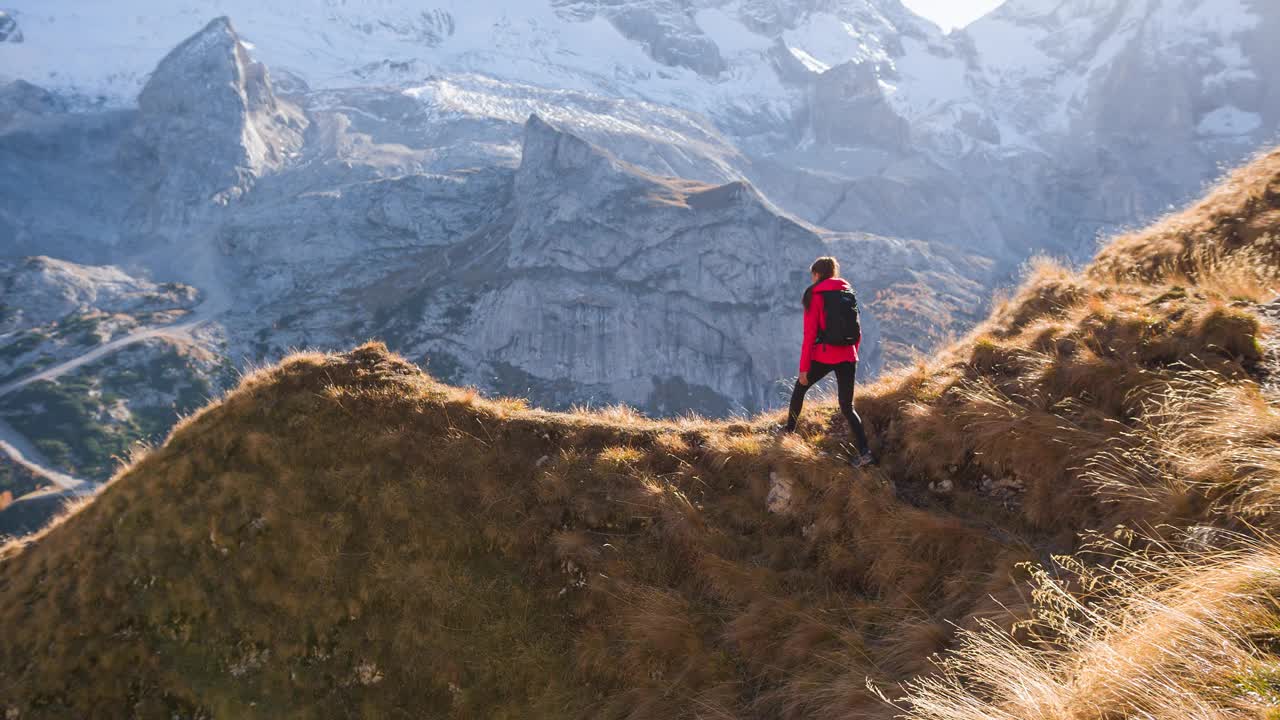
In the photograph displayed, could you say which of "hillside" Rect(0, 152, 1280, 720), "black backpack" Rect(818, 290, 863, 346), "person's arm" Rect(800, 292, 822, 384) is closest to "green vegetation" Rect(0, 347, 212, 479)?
"hillside" Rect(0, 152, 1280, 720)

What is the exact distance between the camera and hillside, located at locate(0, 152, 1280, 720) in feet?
19.3

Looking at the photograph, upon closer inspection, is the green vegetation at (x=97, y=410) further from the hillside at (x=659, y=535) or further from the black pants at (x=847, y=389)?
the black pants at (x=847, y=389)

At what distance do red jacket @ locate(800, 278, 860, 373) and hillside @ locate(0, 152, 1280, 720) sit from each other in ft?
4.18

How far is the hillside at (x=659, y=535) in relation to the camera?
588cm

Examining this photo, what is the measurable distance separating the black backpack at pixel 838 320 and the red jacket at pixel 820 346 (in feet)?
0.21

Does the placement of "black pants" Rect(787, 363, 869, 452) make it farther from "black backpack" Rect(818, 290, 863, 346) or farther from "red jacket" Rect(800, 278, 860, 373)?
"black backpack" Rect(818, 290, 863, 346)

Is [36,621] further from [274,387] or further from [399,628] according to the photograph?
[399,628]

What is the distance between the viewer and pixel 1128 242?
523 inches

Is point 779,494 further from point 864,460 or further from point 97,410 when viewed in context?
point 97,410

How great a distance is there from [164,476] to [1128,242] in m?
19.1

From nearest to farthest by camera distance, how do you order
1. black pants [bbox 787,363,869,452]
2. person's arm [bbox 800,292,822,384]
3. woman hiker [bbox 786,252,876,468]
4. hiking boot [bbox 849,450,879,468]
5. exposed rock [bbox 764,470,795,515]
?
1. exposed rock [bbox 764,470,795,515]
2. hiking boot [bbox 849,450,879,468]
3. black pants [bbox 787,363,869,452]
4. woman hiker [bbox 786,252,876,468]
5. person's arm [bbox 800,292,822,384]

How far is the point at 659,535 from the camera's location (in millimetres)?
8367

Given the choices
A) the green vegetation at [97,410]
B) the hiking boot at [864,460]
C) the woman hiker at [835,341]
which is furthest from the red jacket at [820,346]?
the green vegetation at [97,410]

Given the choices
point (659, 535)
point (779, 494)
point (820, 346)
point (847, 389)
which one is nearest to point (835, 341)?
point (820, 346)
